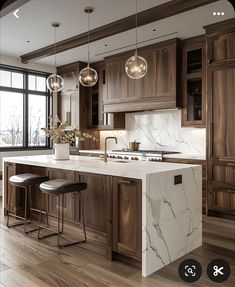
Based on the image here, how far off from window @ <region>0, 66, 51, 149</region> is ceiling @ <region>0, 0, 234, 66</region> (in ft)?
2.65

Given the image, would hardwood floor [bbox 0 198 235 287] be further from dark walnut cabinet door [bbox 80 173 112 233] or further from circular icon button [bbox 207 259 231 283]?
dark walnut cabinet door [bbox 80 173 112 233]

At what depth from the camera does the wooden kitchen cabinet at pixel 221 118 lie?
14.1 ft

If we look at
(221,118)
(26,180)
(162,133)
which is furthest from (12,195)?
(221,118)

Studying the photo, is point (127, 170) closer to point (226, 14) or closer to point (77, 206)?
point (77, 206)

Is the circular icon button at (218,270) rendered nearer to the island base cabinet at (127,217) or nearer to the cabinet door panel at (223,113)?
the island base cabinet at (127,217)

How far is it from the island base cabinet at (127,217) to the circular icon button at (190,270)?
413 mm

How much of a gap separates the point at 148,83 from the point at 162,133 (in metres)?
1.03

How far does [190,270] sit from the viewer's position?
111 inches

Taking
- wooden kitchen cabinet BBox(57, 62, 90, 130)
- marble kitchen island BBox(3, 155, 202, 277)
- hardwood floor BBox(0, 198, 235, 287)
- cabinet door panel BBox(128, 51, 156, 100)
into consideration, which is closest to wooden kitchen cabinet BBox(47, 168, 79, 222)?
hardwood floor BBox(0, 198, 235, 287)

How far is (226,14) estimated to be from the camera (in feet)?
13.5

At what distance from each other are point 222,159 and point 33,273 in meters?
3.01

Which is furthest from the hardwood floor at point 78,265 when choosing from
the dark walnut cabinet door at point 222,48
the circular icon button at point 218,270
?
the dark walnut cabinet door at point 222,48

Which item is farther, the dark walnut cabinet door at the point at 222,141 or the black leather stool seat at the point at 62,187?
the dark walnut cabinet door at the point at 222,141

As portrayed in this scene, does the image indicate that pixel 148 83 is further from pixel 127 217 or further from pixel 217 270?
pixel 217 270
